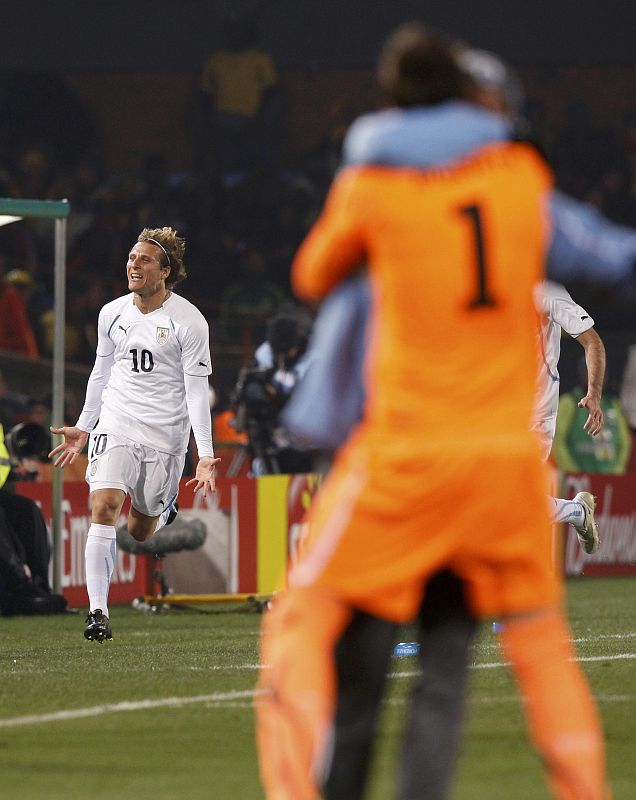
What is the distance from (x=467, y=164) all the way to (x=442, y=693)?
3.63 feet

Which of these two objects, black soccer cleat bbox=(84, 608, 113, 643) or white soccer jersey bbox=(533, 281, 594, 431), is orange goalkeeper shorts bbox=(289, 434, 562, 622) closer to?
white soccer jersey bbox=(533, 281, 594, 431)

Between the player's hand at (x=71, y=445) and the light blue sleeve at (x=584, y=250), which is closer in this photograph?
the light blue sleeve at (x=584, y=250)

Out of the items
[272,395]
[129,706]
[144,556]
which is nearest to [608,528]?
[272,395]

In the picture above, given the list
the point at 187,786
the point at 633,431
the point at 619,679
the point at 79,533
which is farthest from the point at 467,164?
the point at 633,431

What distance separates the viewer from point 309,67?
24.8 m

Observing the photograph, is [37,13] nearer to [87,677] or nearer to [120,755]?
[87,677]

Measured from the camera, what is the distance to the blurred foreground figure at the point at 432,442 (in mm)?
3701

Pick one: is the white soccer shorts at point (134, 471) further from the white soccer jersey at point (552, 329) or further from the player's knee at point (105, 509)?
the white soccer jersey at point (552, 329)

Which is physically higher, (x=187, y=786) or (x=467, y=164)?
(x=467, y=164)

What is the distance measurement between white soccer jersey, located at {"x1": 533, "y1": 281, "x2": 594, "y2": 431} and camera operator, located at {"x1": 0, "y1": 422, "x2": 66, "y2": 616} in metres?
3.97

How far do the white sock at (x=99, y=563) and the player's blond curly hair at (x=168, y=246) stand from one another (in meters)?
1.49

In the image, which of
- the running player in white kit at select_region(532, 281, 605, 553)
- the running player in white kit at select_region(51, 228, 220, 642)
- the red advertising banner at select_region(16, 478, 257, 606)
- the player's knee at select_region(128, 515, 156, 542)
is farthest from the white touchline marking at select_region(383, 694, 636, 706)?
the red advertising banner at select_region(16, 478, 257, 606)

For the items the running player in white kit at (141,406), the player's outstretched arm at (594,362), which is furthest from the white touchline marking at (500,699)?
the running player in white kit at (141,406)

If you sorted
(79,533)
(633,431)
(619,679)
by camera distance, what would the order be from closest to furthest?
1. (619,679)
2. (79,533)
3. (633,431)
